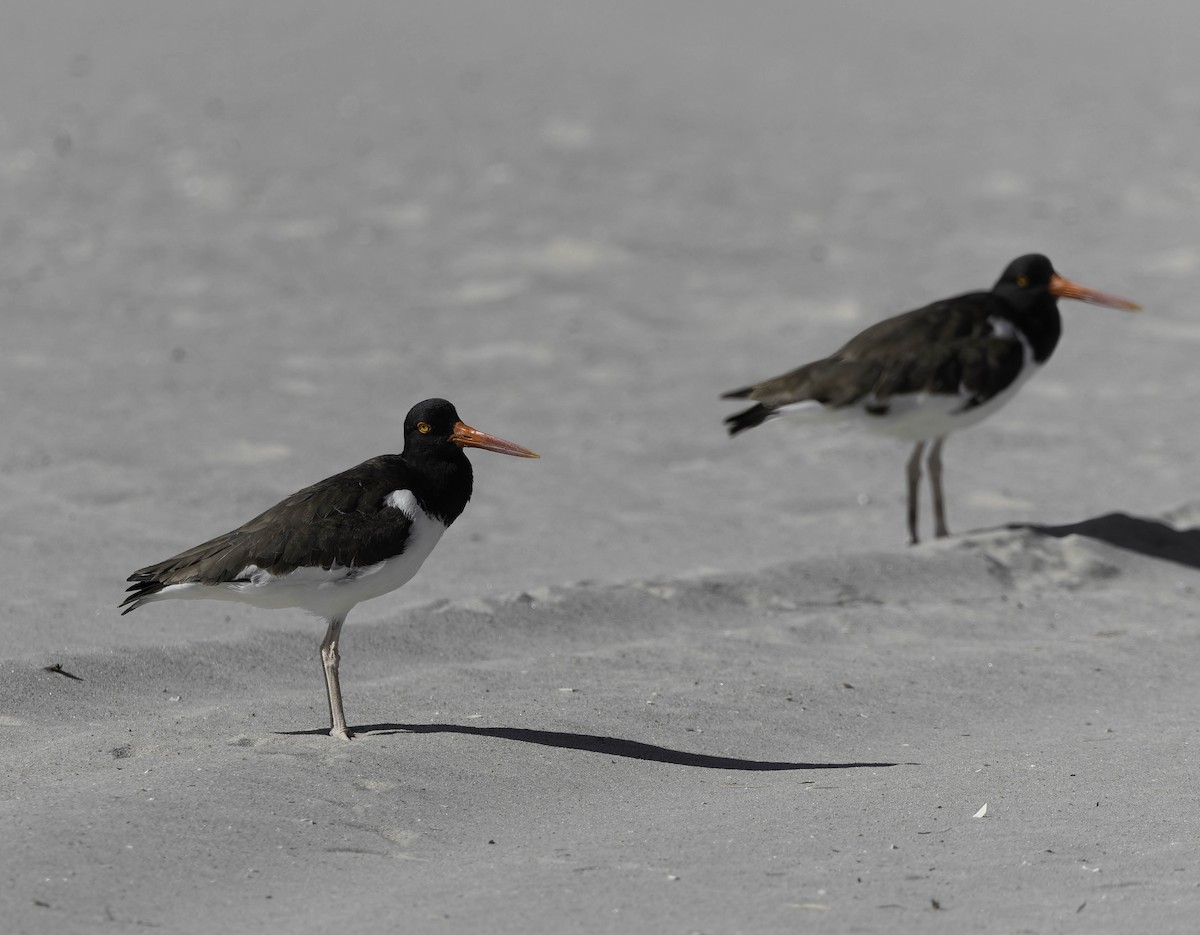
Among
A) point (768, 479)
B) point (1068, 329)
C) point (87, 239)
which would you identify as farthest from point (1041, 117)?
point (87, 239)

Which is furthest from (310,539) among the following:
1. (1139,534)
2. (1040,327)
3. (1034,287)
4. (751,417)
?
(1034,287)

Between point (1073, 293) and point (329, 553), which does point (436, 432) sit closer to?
point (329, 553)

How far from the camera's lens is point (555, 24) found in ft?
56.7

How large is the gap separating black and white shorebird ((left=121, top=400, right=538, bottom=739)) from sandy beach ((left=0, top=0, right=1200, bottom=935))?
1.57 feet

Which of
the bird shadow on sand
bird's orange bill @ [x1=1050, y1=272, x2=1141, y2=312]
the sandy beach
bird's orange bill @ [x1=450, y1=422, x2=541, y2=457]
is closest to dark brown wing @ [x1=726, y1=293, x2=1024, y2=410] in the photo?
bird's orange bill @ [x1=1050, y1=272, x2=1141, y2=312]

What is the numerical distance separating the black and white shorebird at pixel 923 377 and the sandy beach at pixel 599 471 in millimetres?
632

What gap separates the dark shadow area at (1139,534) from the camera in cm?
870

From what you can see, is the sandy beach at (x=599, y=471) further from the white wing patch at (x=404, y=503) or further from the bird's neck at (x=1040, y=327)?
the bird's neck at (x=1040, y=327)

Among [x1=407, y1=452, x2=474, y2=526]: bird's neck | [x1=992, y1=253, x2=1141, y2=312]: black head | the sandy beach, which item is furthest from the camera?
[x1=992, y1=253, x2=1141, y2=312]: black head

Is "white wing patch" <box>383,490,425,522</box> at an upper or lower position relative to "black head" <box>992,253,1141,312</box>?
lower

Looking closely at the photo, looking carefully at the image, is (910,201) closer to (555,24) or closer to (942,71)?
(942,71)

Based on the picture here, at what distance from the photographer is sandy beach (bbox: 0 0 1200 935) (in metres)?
4.84

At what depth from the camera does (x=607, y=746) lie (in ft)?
19.5

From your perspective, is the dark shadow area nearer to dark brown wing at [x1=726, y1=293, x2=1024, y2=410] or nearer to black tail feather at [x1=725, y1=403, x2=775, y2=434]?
dark brown wing at [x1=726, y1=293, x2=1024, y2=410]
